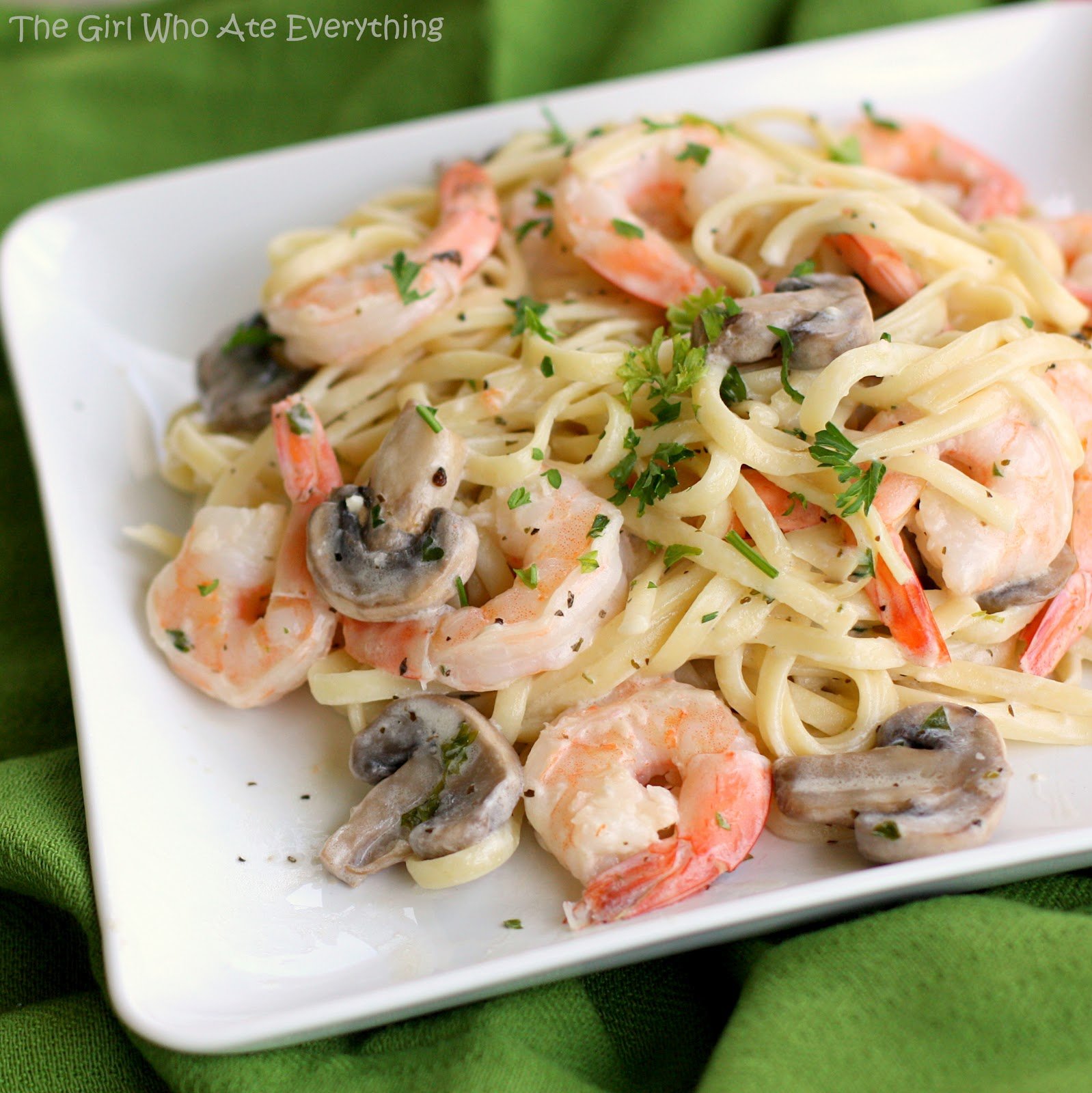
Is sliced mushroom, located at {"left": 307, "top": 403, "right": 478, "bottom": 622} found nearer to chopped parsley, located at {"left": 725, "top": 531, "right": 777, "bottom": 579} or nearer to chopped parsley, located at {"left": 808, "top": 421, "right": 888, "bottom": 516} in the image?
chopped parsley, located at {"left": 725, "top": 531, "right": 777, "bottom": 579}

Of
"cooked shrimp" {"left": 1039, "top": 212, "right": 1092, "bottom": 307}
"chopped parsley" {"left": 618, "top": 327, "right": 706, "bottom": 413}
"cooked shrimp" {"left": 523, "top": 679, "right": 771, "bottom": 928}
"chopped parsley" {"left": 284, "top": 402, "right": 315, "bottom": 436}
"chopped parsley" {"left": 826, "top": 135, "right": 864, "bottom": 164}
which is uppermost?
"chopped parsley" {"left": 826, "top": 135, "right": 864, "bottom": 164}

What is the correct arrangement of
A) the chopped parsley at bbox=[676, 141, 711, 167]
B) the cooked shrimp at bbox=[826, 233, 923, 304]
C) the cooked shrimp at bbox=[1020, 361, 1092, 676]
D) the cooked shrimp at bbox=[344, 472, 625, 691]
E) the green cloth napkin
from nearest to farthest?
the green cloth napkin < the cooked shrimp at bbox=[344, 472, 625, 691] < the cooked shrimp at bbox=[1020, 361, 1092, 676] < the cooked shrimp at bbox=[826, 233, 923, 304] < the chopped parsley at bbox=[676, 141, 711, 167]

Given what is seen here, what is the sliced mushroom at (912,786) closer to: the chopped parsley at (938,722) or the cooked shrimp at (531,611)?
the chopped parsley at (938,722)

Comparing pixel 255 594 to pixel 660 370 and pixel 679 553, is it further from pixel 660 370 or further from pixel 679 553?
pixel 660 370

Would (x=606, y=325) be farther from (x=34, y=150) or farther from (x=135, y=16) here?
(x=135, y=16)

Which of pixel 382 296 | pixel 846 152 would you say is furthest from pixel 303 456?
pixel 846 152

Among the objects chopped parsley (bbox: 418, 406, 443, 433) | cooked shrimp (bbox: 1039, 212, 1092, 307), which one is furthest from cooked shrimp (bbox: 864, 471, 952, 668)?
cooked shrimp (bbox: 1039, 212, 1092, 307)

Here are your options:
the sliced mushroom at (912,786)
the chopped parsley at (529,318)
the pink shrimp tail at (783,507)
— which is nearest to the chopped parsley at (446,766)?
the sliced mushroom at (912,786)
